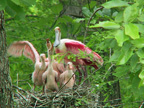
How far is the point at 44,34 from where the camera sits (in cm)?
931

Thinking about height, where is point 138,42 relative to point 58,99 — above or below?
above

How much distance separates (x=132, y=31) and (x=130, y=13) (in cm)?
22

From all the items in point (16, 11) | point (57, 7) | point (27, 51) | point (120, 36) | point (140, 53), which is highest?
point (57, 7)

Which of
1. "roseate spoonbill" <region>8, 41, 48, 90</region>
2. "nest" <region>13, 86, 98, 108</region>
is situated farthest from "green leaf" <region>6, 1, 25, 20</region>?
"roseate spoonbill" <region>8, 41, 48, 90</region>

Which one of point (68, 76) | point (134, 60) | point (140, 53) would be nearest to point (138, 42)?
point (140, 53)

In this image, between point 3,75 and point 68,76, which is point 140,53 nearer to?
point 3,75

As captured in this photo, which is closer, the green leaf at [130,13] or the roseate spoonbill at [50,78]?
the green leaf at [130,13]

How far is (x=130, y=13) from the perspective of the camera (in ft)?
8.62

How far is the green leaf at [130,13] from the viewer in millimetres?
2578

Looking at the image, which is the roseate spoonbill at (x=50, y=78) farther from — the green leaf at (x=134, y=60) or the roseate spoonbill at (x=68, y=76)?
the green leaf at (x=134, y=60)

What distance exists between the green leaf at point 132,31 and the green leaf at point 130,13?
0.08 m

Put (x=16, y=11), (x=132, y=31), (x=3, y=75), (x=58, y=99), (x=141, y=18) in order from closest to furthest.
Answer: (x=132, y=31), (x=141, y=18), (x=16, y=11), (x=3, y=75), (x=58, y=99)

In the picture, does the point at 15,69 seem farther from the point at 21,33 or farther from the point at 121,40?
the point at 121,40

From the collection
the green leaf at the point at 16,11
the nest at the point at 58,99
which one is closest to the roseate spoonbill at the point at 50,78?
the nest at the point at 58,99
